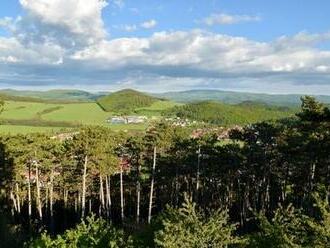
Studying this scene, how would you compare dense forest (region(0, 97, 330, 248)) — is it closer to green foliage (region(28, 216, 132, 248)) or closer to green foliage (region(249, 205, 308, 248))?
green foliage (region(28, 216, 132, 248))

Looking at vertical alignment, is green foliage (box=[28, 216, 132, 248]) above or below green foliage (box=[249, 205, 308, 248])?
below

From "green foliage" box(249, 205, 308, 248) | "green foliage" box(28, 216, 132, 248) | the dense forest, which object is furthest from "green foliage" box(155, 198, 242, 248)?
the dense forest

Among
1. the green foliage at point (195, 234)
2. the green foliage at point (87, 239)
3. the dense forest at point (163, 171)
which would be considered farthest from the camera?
the dense forest at point (163, 171)

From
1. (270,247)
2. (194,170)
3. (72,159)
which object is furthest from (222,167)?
(270,247)

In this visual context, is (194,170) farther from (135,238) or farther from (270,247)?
(270,247)

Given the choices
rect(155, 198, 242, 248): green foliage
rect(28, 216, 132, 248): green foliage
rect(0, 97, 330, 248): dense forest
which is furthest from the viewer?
rect(0, 97, 330, 248): dense forest

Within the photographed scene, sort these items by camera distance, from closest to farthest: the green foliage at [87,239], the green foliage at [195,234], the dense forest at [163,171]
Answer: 1. the green foliage at [195,234]
2. the green foliage at [87,239]
3. the dense forest at [163,171]

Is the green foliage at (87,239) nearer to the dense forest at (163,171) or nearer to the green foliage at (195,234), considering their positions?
the dense forest at (163,171)

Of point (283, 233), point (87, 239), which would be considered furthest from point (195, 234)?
point (87, 239)

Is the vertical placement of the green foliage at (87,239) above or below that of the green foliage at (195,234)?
below

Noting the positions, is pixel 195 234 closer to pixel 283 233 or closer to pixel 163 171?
pixel 283 233

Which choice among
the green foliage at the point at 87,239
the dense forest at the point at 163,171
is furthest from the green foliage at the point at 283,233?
the dense forest at the point at 163,171
